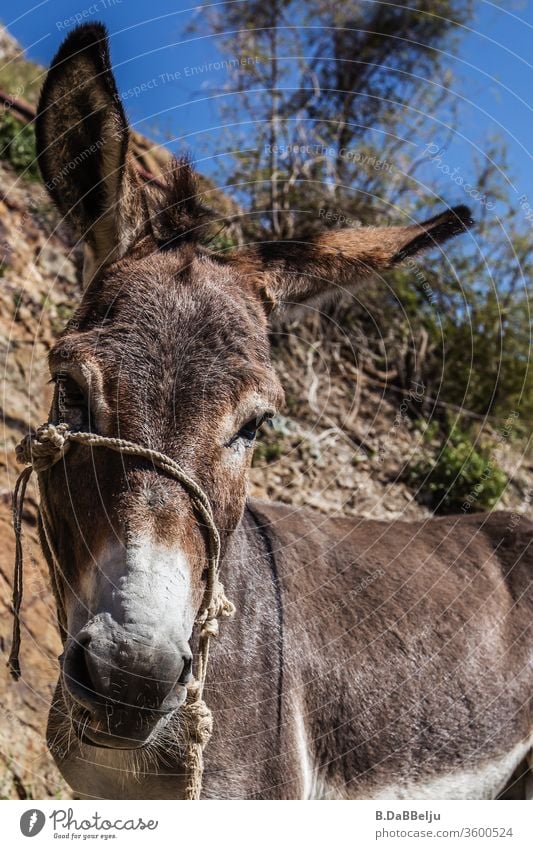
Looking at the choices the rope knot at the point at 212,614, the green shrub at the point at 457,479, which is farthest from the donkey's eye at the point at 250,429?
the green shrub at the point at 457,479

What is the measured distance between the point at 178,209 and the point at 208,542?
1.38 m

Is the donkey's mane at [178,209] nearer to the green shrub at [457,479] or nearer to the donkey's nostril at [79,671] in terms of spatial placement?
the donkey's nostril at [79,671]

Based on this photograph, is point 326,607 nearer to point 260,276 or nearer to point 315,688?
point 315,688

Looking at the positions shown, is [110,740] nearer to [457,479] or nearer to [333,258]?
[333,258]

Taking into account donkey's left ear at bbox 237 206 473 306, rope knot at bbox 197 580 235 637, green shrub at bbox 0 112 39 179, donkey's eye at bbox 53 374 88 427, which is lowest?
rope knot at bbox 197 580 235 637

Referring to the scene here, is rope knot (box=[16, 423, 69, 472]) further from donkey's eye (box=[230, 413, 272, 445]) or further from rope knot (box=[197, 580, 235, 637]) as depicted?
rope knot (box=[197, 580, 235, 637])

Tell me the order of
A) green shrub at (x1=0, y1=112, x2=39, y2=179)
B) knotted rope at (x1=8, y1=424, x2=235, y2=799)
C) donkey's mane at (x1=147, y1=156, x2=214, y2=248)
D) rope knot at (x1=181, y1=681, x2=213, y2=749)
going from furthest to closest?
1. green shrub at (x1=0, y1=112, x2=39, y2=179)
2. donkey's mane at (x1=147, y1=156, x2=214, y2=248)
3. rope knot at (x1=181, y1=681, x2=213, y2=749)
4. knotted rope at (x1=8, y1=424, x2=235, y2=799)

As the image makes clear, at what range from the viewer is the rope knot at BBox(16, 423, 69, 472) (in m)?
2.40

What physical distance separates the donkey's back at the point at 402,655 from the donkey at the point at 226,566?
Answer: 0.04 feet

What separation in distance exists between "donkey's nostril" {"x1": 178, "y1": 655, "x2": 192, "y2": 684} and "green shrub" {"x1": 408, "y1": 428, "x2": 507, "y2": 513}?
4980mm

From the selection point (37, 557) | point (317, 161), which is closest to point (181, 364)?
point (37, 557)

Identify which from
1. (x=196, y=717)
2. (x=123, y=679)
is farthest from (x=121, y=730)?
(x=196, y=717)

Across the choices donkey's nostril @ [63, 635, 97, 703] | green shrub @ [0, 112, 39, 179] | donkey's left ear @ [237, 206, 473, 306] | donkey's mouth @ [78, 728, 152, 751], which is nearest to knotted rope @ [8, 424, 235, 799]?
donkey's mouth @ [78, 728, 152, 751]

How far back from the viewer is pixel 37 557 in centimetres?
502
